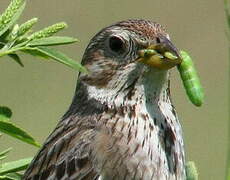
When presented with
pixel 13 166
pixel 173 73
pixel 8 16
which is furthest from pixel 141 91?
pixel 173 73

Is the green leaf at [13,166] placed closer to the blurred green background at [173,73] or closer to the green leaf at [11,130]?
the green leaf at [11,130]

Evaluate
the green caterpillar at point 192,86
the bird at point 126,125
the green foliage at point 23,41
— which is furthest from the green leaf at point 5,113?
the green caterpillar at point 192,86

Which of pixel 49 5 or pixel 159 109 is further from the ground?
pixel 49 5

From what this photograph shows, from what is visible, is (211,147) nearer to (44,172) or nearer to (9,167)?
(44,172)

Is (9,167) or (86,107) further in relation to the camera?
(86,107)

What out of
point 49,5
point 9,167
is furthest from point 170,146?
point 49,5

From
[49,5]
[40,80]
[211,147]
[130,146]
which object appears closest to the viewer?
[130,146]

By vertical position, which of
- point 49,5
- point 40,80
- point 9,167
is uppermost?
point 49,5
